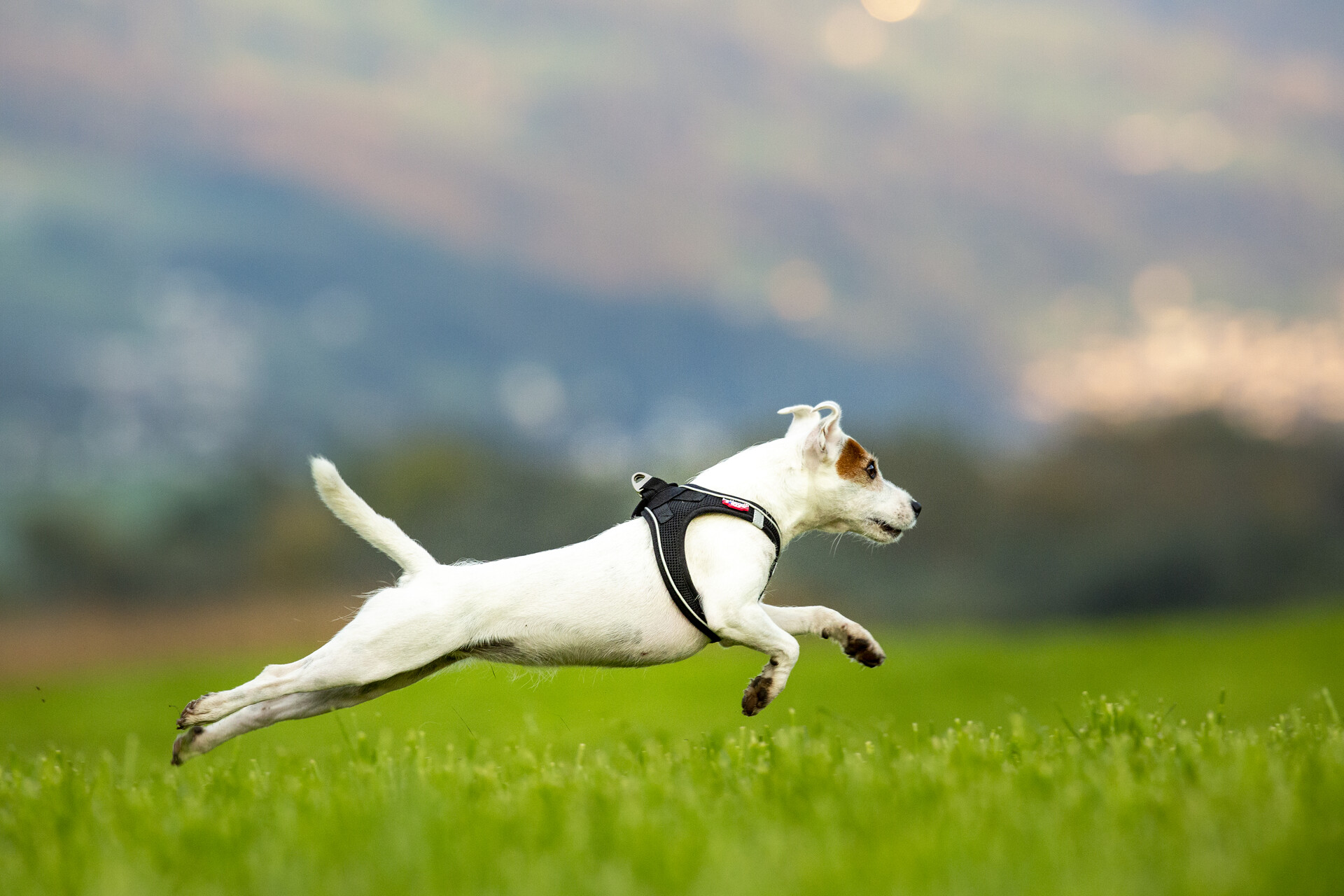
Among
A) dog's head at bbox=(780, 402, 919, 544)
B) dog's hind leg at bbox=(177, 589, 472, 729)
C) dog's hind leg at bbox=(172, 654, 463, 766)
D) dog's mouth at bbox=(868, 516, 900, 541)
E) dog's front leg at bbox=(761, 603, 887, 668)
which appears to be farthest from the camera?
dog's mouth at bbox=(868, 516, 900, 541)

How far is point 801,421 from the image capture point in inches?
203

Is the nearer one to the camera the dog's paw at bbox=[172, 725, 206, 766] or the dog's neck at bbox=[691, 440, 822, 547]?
the dog's paw at bbox=[172, 725, 206, 766]

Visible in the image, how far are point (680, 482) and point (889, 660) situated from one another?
50.5 feet

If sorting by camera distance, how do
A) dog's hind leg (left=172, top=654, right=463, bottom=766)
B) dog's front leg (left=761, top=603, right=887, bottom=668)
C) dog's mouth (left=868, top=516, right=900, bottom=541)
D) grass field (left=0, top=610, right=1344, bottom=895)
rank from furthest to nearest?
1. dog's mouth (left=868, top=516, right=900, bottom=541)
2. dog's front leg (left=761, top=603, right=887, bottom=668)
3. dog's hind leg (left=172, top=654, right=463, bottom=766)
4. grass field (left=0, top=610, right=1344, bottom=895)

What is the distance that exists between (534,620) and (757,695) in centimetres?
94

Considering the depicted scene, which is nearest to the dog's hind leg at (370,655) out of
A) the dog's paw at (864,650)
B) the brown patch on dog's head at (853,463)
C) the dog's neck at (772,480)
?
the dog's neck at (772,480)

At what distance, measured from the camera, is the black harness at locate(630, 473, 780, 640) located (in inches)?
175

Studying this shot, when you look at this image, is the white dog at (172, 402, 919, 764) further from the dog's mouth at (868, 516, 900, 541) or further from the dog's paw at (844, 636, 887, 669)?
the dog's mouth at (868, 516, 900, 541)

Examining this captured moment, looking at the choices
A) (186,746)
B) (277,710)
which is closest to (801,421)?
(277,710)

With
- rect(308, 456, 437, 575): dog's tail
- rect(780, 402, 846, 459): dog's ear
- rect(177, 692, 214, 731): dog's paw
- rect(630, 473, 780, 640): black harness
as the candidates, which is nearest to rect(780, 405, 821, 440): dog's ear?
rect(780, 402, 846, 459): dog's ear

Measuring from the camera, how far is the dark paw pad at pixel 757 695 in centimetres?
443

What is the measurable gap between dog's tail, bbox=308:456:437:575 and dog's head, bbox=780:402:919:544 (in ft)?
5.51

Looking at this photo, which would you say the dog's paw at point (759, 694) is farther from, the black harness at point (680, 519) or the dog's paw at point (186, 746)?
the dog's paw at point (186, 746)

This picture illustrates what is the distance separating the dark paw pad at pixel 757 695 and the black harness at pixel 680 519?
0.77 feet
